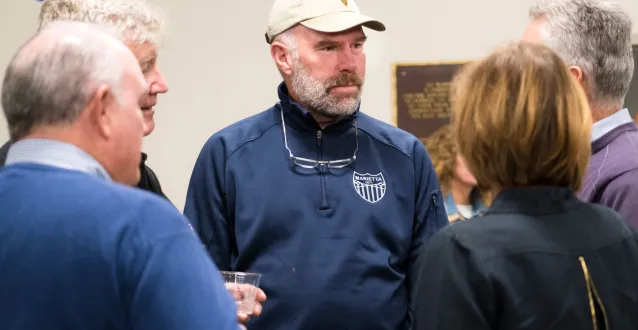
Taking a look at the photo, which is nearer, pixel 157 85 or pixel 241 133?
pixel 157 85

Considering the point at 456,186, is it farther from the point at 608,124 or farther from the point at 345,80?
the point at 608,124

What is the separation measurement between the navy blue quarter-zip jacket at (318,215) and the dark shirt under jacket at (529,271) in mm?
780

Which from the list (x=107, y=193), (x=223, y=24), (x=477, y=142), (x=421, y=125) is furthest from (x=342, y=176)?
(x=223, y=24)

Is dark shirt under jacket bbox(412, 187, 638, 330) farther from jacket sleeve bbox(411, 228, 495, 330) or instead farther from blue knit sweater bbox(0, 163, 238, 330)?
blue knit sweater bbox(0, 163, 238, 330)

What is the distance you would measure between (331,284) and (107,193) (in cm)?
105

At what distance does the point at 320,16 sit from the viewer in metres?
2.41

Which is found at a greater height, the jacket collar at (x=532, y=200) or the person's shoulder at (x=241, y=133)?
the jacket collar at (x=532, y=200)

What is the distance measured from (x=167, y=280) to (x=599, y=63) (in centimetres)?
140

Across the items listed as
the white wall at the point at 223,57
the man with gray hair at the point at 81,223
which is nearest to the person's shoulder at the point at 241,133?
the man with gray hair at the point at 81,223

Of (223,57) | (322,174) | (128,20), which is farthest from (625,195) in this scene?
(223,57)

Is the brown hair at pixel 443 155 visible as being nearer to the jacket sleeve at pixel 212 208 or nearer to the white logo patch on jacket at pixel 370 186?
the white logo patch on jacket at pixel 370 186

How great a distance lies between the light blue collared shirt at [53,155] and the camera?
4.21 feet

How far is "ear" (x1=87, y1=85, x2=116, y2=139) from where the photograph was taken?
131 cm

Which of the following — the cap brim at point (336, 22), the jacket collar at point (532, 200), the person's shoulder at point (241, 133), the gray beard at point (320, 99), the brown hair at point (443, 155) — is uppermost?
the cap brim at point (336, 22)
